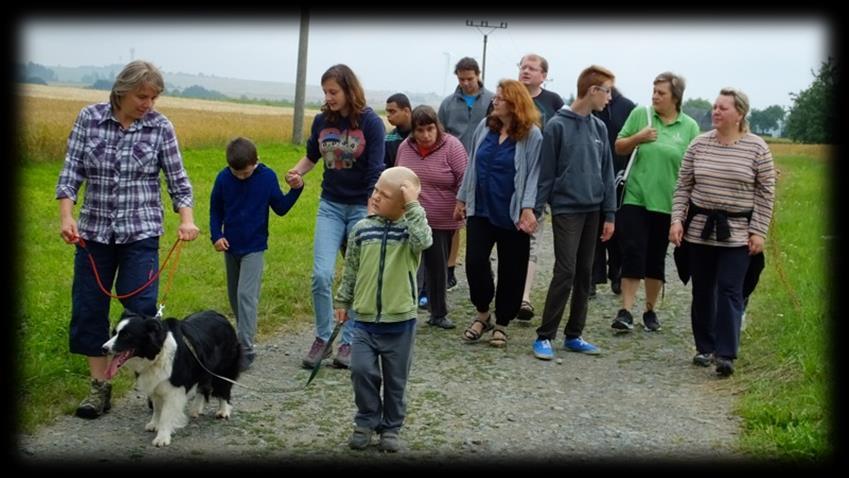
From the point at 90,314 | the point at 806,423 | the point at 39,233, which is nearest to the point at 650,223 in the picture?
the point at 806,423

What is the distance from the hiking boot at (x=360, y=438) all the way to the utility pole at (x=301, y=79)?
2113 cm

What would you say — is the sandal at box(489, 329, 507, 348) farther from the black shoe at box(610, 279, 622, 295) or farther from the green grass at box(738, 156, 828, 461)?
the black shoe at box(610, 279, 622, 295)

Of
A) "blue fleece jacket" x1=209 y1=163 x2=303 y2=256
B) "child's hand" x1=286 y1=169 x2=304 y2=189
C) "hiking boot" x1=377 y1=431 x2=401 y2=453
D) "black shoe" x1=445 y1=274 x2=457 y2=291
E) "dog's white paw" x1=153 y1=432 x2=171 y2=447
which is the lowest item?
"dog's white paw" x1=153 y1=432 x2=171 y2=447

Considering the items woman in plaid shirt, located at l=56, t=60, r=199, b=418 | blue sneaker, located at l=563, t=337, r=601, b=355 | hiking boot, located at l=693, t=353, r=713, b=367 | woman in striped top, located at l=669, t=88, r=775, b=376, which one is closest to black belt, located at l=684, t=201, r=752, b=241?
woman in striped top, located at l=669, t=88, r=775, b=376

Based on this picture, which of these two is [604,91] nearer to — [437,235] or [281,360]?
[437,235]

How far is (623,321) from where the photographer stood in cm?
886

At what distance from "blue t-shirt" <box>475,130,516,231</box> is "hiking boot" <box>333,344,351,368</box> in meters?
1.60

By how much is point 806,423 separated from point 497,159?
3.20 metres

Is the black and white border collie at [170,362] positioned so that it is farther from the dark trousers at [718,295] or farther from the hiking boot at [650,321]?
the hiking boot at [650,321]

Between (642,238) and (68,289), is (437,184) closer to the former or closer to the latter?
(642,238)

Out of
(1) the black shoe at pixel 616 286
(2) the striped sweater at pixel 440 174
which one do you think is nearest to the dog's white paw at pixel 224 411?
(2) the striped sweater at pixel 440 174

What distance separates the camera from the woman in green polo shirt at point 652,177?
8.52m

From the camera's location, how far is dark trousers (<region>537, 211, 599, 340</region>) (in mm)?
7824

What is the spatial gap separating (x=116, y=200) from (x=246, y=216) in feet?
4.65
